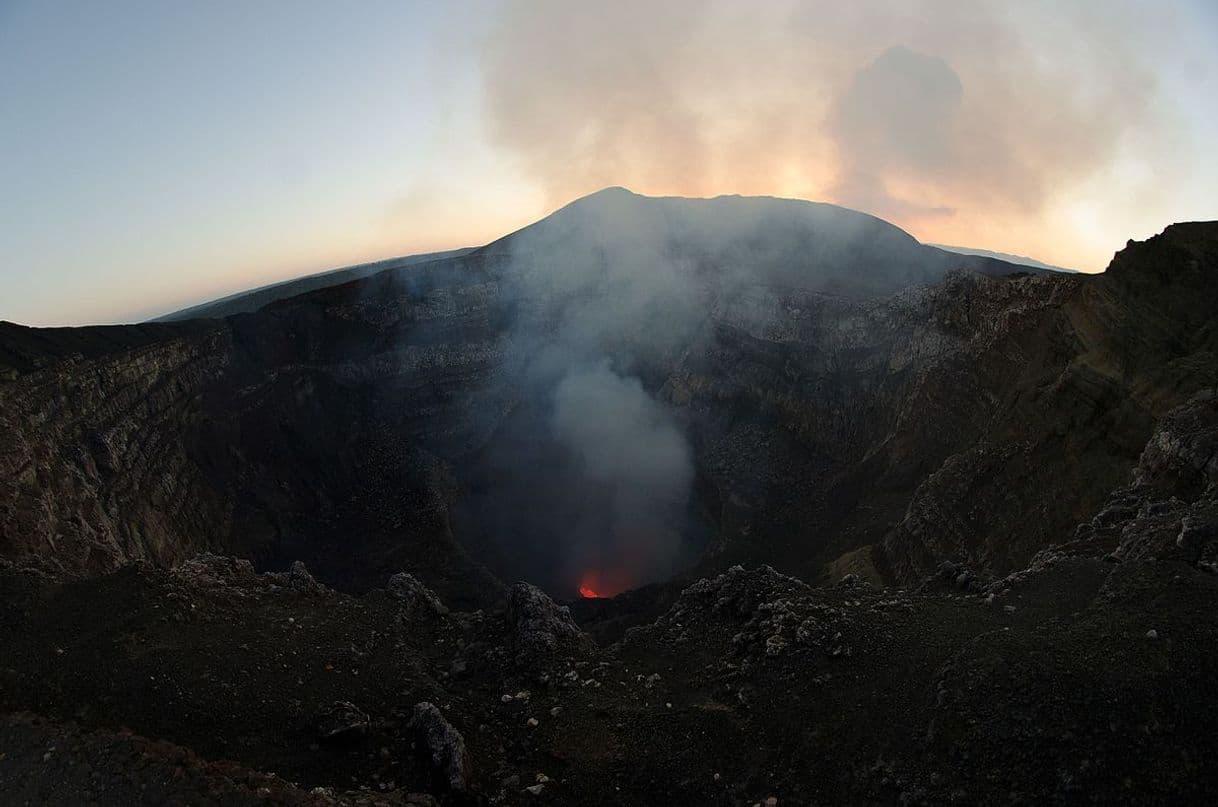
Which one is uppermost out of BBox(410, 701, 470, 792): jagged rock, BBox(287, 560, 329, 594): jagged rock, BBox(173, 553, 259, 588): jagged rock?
BBox(173, 553, 259, 588): jagged rock

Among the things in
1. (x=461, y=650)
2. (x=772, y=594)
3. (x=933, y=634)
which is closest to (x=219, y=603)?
(x=461, y=650)

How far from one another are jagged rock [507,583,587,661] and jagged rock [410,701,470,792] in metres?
3.89

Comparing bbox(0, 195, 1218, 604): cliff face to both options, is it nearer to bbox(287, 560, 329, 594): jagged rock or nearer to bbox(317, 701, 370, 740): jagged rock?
bbox(287, 560, 329, 594): jagged rock

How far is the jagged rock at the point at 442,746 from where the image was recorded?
42.7ft

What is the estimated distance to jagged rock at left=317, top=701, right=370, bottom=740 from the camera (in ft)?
45.6

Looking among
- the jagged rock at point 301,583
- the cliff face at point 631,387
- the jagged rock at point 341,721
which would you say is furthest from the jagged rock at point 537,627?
the cliff face at point 631,387

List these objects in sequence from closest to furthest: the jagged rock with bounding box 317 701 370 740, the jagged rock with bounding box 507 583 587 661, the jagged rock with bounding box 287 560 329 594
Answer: the jagged rock with bounding box 317 701 370 740
the jagged rock with bounding box 507 583 587 661
the jagged rock with bounding box 287 560 329 594

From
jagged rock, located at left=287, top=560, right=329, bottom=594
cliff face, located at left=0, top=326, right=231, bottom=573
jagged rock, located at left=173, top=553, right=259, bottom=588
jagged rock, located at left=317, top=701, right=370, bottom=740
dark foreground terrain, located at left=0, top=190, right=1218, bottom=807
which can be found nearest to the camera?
dark foreground terrain, located at left=0, top=190, right=1218, bottom=807

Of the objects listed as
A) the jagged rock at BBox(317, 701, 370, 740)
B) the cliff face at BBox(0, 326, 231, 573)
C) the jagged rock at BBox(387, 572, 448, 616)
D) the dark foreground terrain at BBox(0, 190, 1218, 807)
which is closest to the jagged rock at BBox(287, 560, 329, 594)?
the dark foreground terrain at BBox(0, 190, 1218, 807)

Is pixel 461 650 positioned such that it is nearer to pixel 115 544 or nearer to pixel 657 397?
pixel 115 544

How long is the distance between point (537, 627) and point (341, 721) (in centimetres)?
606

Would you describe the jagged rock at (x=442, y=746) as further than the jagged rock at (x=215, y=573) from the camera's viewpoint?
No

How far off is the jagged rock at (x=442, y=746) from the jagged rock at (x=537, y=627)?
12.8 feet

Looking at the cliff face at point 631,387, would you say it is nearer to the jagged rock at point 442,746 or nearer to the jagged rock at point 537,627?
the jagged rock at point 537,627
